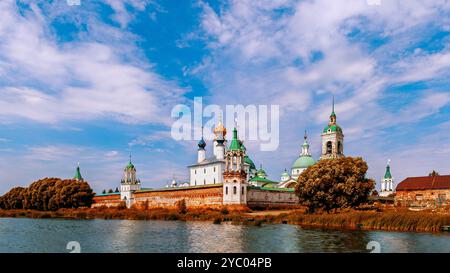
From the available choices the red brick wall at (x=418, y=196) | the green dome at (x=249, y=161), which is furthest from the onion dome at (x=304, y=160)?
the red brick wall at (x=418, y=196)

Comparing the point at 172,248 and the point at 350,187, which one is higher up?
the point at 350,187

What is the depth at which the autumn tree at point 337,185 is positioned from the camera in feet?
158

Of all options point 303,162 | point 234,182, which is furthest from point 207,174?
point 303,162

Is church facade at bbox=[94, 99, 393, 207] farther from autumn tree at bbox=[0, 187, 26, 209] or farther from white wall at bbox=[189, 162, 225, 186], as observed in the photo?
autumn tree at bbox=[0, 187, 26, 209]

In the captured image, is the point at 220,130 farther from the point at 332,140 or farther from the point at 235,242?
the point at 235,242

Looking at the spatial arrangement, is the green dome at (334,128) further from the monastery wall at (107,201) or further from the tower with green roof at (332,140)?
the monastery wall at (107,201)

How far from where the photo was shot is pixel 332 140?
3994 inches

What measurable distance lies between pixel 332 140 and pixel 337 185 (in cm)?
5504

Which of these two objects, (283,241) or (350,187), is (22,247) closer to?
(283,241)

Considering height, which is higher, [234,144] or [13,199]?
[234,144]

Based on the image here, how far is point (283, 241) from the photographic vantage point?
28547 mm

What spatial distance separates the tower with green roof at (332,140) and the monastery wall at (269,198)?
2528 centimetres
